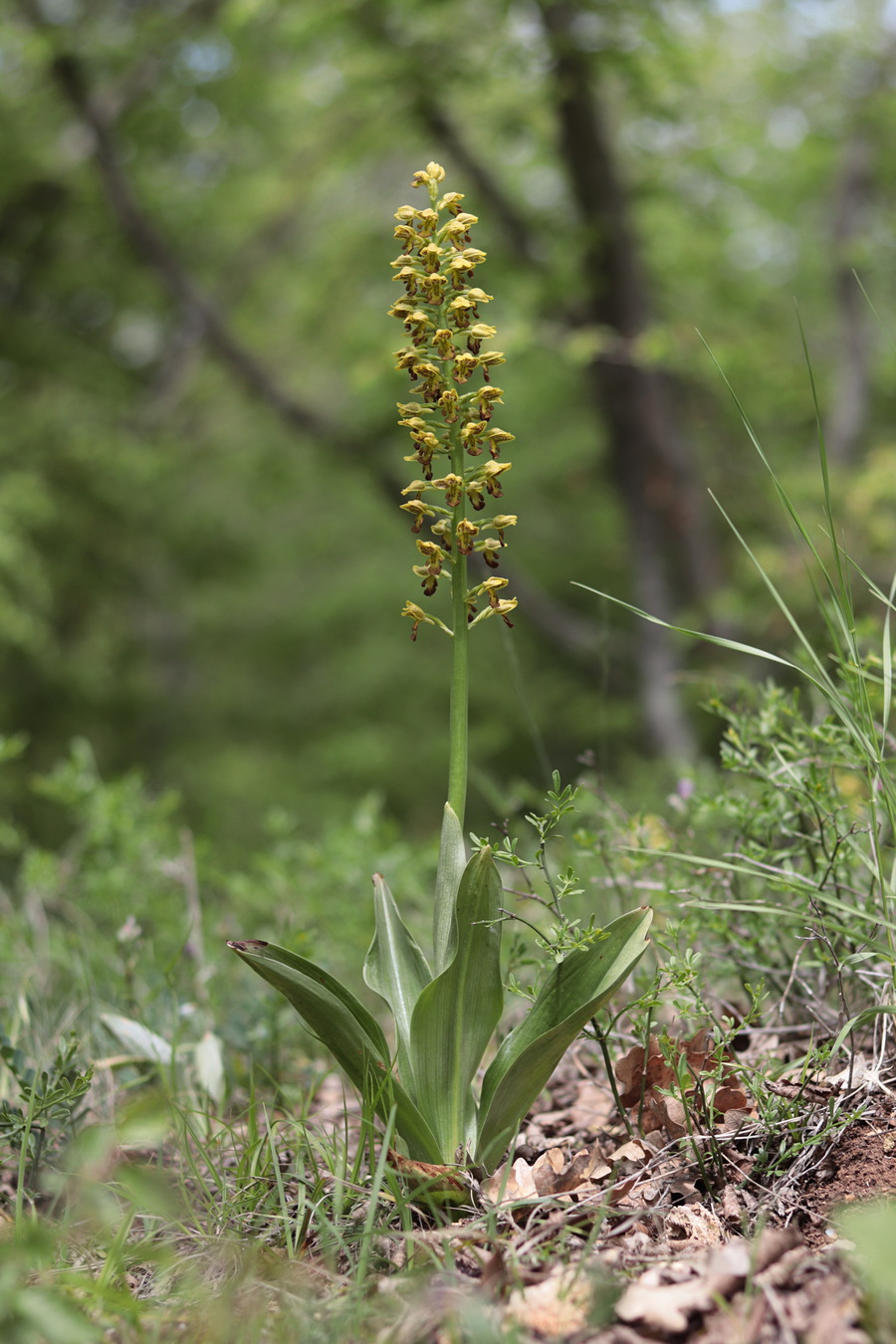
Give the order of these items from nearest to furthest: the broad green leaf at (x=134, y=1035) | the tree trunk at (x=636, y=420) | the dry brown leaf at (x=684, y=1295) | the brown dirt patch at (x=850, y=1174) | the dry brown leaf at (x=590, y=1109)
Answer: the dry brown leaf at (x=684, y=1295)
the brown dirt patch at (x=850, y=1174)
the dry brown leaf at (x=590, y=1109)
the broad green leaf at (x=134, y=1035)
the tree trunk at (x=636, y=420)

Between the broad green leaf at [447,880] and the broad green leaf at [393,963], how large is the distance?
5 centimetres

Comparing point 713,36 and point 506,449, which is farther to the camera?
point 506,449

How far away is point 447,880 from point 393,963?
6.3 inches

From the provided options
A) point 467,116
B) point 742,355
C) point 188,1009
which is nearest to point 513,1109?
point 188,1009

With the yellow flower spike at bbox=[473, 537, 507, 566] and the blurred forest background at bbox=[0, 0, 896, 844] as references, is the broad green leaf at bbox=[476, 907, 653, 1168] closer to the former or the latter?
the yellow flower spike at bbox=[473, 537, 507, 566]

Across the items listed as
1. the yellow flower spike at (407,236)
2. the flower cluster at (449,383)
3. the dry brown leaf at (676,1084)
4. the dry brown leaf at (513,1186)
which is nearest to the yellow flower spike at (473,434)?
the flower cluster at (449,383)

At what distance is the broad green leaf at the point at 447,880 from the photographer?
4.46ft

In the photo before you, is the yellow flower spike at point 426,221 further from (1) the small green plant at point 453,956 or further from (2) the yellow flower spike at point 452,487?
(2) the yellow flower spike at point 452,487

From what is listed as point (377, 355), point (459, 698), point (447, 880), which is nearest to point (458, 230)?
point (459, 698)

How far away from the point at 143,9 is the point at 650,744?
811 cm

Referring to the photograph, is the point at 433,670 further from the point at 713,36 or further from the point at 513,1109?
the point at 513,1109

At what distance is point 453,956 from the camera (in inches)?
51.9

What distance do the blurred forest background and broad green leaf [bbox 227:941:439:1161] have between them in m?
4.01

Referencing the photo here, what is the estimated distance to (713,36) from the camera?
940cm
